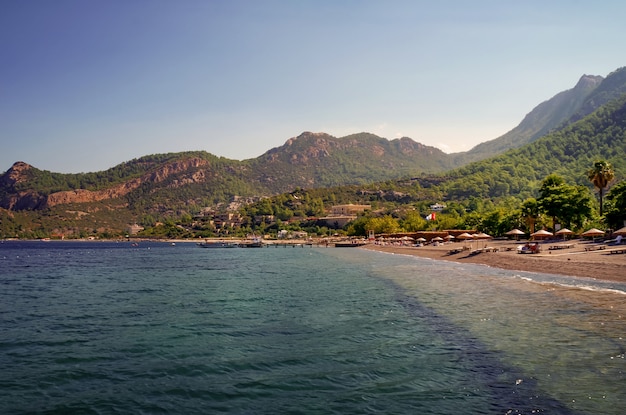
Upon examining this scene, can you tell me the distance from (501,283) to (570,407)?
2763 centimetres

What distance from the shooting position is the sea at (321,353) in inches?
479

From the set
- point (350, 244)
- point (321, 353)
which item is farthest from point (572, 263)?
point (350, 244)

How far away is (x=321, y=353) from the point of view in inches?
667

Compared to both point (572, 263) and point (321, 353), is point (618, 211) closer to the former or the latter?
point (572, 263)

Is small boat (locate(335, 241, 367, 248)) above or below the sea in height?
below

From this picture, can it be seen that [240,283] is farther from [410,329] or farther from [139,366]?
[139,366]

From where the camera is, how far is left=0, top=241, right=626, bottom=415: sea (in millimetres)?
12172

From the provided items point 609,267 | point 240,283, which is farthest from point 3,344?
point 609,267

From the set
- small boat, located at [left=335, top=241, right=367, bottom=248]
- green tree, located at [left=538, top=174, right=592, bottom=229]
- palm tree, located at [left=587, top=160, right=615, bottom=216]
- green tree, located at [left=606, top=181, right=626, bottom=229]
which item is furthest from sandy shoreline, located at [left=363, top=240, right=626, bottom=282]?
small boat, located at [left=335, top=241, right=367, bottom=248]

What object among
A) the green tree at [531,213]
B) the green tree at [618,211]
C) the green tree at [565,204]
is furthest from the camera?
the green tree at [531,213]

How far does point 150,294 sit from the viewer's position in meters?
35.2

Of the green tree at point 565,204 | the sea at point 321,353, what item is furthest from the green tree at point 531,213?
the sea at point 321,353

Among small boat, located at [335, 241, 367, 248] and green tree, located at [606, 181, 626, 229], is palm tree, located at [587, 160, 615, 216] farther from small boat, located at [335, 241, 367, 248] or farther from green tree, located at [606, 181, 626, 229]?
small boat, located at [335, 241, 367, 248]

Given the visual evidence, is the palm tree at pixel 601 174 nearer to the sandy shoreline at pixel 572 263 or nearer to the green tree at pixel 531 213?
the green tree at pixel 531 213
